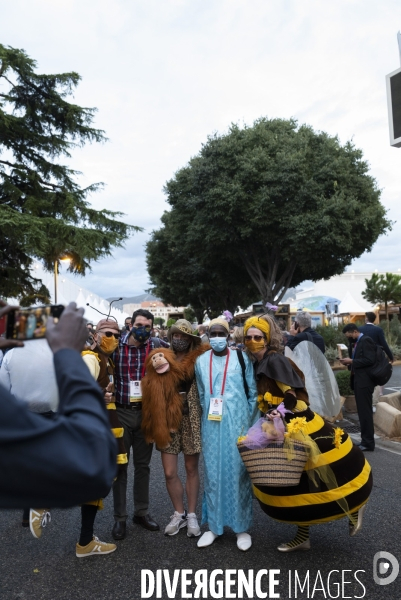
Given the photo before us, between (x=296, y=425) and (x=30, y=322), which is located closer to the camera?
(x=30, y=322)

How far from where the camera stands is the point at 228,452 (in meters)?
3.99

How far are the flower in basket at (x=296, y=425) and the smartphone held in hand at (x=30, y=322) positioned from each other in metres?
2.48

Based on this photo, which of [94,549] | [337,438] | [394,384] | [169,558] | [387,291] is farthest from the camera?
[387,291]

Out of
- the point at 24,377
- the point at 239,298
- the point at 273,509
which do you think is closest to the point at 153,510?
the point at 273,509

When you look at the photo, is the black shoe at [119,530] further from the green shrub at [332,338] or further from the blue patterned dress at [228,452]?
the green shrub at [332,338]

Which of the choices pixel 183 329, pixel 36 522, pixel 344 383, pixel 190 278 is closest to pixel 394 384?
pixel 344 383

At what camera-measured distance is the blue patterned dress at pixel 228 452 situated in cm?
394

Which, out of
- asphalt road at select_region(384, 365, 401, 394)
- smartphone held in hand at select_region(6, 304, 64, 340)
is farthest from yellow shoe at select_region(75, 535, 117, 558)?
asphalt road at select_region(384, 365, 401, 394)

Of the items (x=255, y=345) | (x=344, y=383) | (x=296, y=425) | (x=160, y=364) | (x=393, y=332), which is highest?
(x=255, y=345)

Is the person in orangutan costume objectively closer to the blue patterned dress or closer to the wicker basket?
the blue patterned dress

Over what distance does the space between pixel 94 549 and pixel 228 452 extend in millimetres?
1287

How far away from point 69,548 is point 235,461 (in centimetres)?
153

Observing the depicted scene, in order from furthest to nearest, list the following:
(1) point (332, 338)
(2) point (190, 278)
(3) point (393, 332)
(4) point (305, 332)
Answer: (2) point (190, 278) → (3) point (393, 332) → (1) point (332, 338) → (4) point (305, 332)

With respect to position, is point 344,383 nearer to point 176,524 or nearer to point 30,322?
point 176,524
